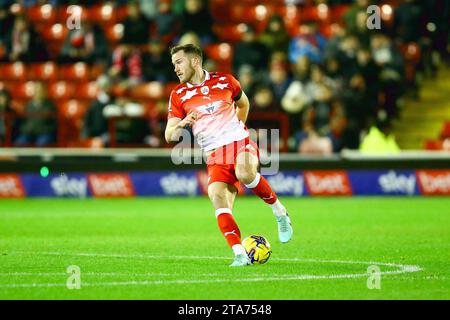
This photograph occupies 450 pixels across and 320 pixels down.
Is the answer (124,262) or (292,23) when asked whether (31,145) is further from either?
(124,262)

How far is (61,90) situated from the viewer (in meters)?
24.0

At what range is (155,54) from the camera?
22766 mm

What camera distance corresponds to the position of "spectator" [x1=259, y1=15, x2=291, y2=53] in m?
23.1

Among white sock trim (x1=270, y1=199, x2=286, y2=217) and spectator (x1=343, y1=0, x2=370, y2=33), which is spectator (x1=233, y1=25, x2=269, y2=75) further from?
white sock trim (x1=270, y1=199, x2=286, y2=217)

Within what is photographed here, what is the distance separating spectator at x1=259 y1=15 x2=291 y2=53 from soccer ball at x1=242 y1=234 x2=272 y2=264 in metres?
13.3

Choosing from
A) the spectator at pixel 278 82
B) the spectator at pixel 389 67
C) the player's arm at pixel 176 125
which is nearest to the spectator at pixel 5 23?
the spectator at pixel 278 82

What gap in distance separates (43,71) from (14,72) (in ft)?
2.45

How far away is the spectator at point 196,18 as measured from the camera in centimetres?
2350

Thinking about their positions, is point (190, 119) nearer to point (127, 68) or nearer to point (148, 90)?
point (148, 90)

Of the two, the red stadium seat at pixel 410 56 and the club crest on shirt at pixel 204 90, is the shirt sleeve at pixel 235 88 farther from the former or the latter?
the red stadium seat at pixel 410 56

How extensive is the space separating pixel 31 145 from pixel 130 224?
674 cm

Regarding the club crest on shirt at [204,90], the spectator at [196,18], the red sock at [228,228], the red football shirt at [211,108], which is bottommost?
the red sock at [228,228]

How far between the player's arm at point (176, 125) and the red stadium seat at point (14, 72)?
50.3ft
